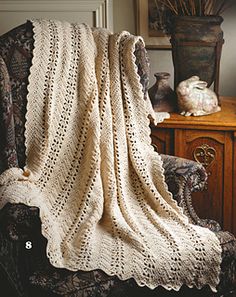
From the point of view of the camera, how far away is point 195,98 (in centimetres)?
313

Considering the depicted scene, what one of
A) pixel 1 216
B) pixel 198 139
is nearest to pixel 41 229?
pixel 1 216

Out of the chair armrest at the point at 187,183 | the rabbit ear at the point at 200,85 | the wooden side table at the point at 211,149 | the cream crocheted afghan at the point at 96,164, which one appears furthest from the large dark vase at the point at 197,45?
the chair armrest at the point at 187,183

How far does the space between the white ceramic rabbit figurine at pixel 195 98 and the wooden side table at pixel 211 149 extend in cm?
4

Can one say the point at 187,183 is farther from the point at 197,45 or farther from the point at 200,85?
the point at 197,45

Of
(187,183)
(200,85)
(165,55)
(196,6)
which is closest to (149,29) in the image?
(165,55)

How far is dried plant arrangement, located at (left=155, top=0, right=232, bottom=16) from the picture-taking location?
3166 mm

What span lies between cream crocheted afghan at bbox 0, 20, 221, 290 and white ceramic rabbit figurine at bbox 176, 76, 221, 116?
288mm

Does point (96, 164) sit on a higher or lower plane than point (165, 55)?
lower

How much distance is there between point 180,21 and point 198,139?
538 millimetres

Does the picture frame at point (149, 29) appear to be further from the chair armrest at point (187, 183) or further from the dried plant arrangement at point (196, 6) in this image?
the chair armrest at point (187, 183)

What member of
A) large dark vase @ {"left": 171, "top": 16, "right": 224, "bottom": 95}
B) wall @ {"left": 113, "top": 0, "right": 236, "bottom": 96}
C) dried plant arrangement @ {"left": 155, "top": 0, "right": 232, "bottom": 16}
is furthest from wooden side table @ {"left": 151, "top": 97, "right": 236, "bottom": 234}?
dried plant arrangement @ {"left": 155, "top": 0, "right": 232, "bottom": 16}

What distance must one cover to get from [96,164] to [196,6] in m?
1.02

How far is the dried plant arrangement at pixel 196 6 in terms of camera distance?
3.17 metres

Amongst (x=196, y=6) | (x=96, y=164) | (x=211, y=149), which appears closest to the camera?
(x=96, y=164)
